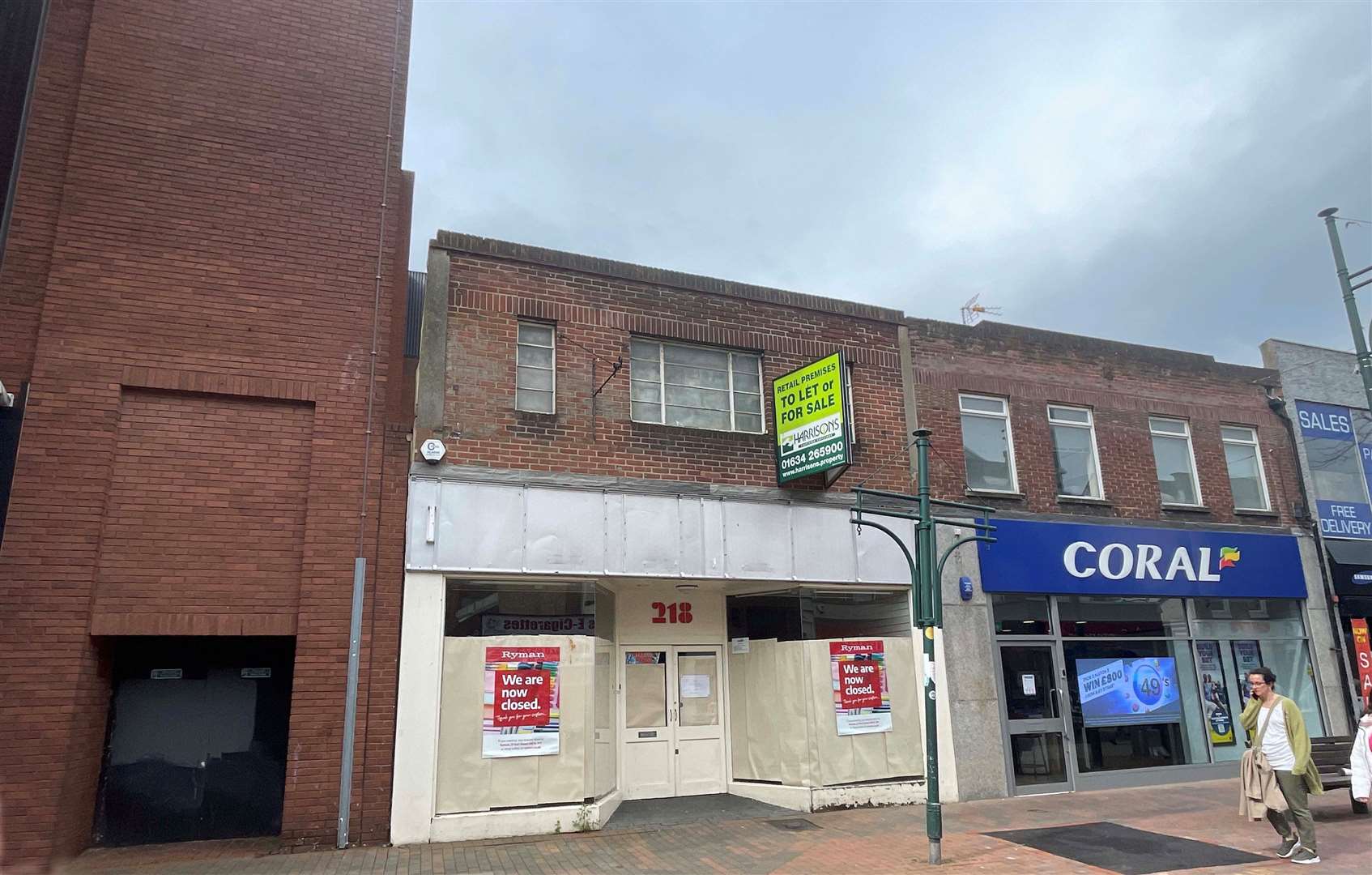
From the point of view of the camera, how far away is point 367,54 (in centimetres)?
1139

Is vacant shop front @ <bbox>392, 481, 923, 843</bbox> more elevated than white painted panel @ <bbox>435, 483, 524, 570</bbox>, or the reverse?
white painted panel @ <bbox>435, 483, 524, 570</bbox>

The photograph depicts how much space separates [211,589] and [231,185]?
4.65 metres

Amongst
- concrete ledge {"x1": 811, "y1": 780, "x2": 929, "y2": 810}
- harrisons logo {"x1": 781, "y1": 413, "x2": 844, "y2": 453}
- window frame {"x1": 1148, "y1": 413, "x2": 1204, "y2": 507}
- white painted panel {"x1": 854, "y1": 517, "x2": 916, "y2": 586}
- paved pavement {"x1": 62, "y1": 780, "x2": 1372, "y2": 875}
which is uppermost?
window frame {"x1": 1148, "y1": 413, "x2": 1204, "y2": 507}

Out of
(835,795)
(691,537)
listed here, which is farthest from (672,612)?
(835,795)

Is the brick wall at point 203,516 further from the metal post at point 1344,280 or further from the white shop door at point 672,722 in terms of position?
the metal post at point 1344,280

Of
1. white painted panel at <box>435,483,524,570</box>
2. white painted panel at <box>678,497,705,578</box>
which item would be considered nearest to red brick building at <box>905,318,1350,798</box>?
white painted panel at <box>678,497,705,578</box>

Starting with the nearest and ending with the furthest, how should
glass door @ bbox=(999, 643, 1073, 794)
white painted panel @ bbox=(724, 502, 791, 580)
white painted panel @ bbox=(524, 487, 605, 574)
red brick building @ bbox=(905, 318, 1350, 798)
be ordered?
white painted panel @ bbox=(524, 487, 605, 574)
white painted panel @ bbox=(724, 502, 791, 580)
glass door @ bbox=(999, 643, 1073, 794)
red brick building @ bbox=(905, 318, 1350, 798)

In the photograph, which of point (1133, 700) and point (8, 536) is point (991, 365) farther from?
point (8, 536)

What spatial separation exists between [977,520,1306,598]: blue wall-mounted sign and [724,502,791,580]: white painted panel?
131 inches

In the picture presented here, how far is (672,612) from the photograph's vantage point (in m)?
12.5

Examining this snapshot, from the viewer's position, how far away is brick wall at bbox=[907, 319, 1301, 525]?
13.9 m

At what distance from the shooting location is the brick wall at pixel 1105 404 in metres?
13.9

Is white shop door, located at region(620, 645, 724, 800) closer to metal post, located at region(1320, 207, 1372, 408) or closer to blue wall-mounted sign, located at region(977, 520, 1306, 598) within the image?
blue wall-mounted sign, located at region(977, 520, 1306, 598)

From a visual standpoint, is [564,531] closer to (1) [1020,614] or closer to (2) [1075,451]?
(1) [1020,614]
